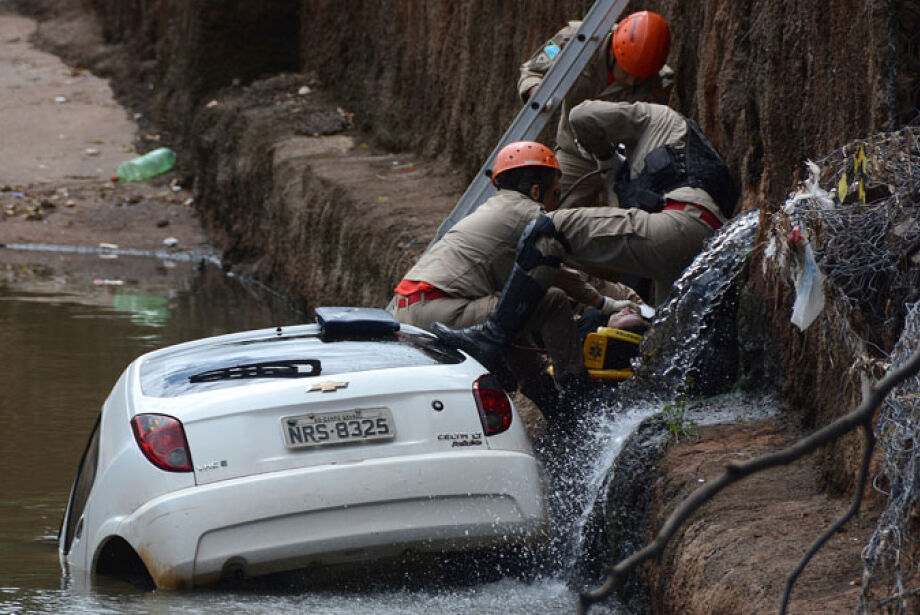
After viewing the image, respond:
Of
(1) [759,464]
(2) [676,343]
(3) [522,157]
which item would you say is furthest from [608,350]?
(1) [759,464]

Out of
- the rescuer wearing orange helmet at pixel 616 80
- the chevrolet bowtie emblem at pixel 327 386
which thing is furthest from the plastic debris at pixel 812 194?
the rescuer wearing orange helmet at pixel 616 80

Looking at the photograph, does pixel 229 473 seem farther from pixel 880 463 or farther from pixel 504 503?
pixel 880 463

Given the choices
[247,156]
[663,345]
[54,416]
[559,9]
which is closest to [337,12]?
[247,156]

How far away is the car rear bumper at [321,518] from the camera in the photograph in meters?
4.68

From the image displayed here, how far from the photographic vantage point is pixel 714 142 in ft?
26.2

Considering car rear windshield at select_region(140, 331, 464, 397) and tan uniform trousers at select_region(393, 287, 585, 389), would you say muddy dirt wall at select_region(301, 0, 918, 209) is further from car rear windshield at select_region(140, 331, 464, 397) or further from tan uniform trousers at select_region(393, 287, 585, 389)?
car rear windshield at select_region(140, 331, 464, 397)

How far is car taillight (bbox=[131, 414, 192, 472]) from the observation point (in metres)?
4.77

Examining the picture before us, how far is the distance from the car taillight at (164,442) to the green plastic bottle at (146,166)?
1644cm

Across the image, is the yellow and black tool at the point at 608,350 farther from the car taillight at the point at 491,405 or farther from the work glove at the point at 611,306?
the car taillight at the point at 491,405

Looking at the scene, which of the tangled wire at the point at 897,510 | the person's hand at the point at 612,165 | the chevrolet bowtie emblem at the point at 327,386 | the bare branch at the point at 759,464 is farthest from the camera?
the person's hand at the point at 612,165

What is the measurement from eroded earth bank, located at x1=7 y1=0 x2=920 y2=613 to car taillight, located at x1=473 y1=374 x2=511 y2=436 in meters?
0.62

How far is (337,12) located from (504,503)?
51.1ft

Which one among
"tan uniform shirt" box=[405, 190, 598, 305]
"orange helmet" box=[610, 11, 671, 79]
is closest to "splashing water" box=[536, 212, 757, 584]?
"tan uniform shirt" box=[405, 190, 598, 305]

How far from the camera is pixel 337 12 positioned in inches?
776
